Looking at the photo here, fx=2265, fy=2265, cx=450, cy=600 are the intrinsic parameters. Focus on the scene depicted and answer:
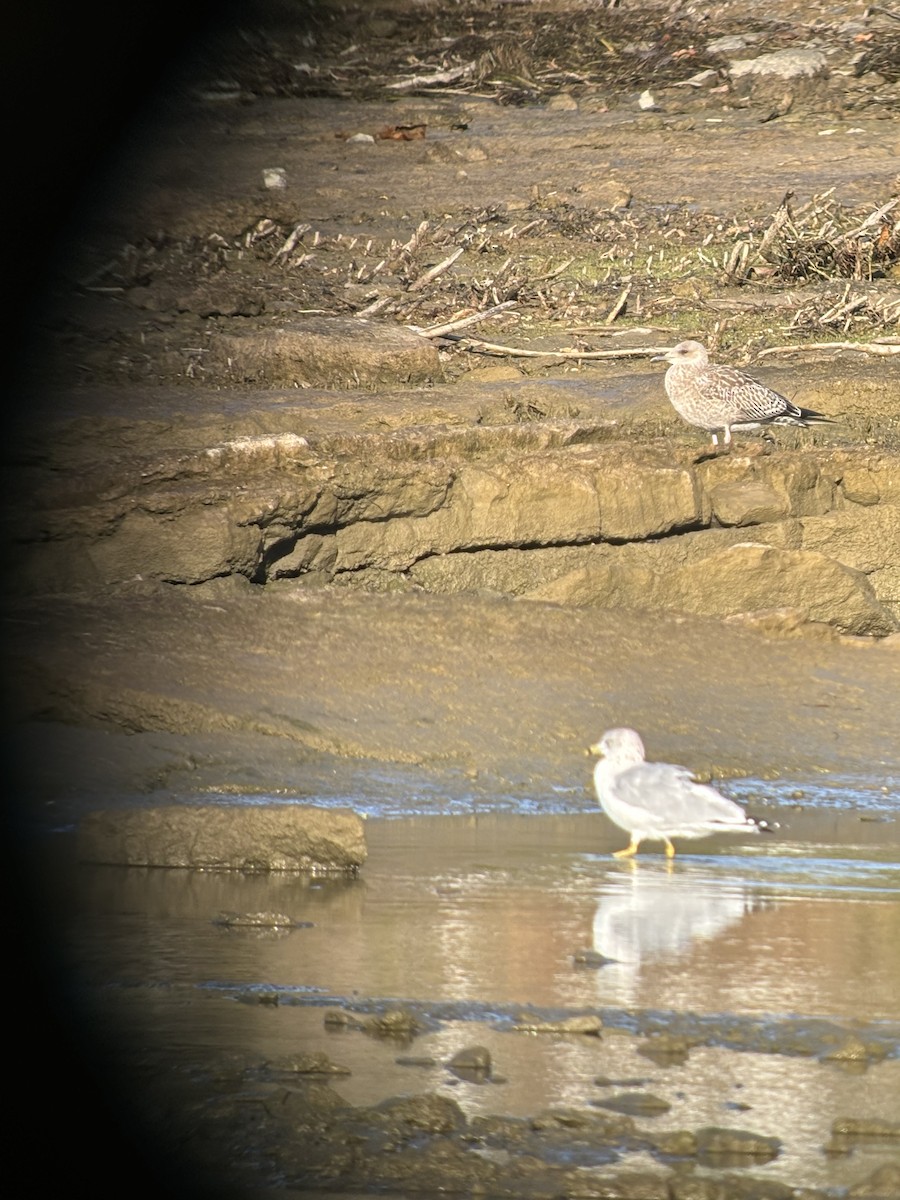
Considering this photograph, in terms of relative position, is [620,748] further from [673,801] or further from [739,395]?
[739,395]

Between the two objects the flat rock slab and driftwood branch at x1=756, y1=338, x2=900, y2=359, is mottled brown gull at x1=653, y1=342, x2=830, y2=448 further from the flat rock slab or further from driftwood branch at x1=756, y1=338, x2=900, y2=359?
the flat rock slab

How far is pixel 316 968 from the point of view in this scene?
17.5 ft

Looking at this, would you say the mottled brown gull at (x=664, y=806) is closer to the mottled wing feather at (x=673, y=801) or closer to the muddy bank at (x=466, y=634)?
the mottled wing feather at (x=673, y=801)

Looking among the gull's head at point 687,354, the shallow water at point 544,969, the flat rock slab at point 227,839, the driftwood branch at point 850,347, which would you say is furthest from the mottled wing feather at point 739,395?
the flat rock slab at point 227,839

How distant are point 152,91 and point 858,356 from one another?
8965 mm

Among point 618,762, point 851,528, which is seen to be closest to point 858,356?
point 851,528

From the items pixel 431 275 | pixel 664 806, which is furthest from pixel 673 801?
pixel 431 275

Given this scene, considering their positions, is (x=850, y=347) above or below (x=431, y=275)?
below

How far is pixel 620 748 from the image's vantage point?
7.02m

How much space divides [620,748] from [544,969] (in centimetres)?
175

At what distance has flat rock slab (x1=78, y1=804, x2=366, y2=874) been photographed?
643 cm

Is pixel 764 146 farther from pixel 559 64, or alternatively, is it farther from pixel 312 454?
pixel 312 454

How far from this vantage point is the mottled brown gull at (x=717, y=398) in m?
10.3

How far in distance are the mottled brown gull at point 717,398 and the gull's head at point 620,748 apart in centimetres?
353
